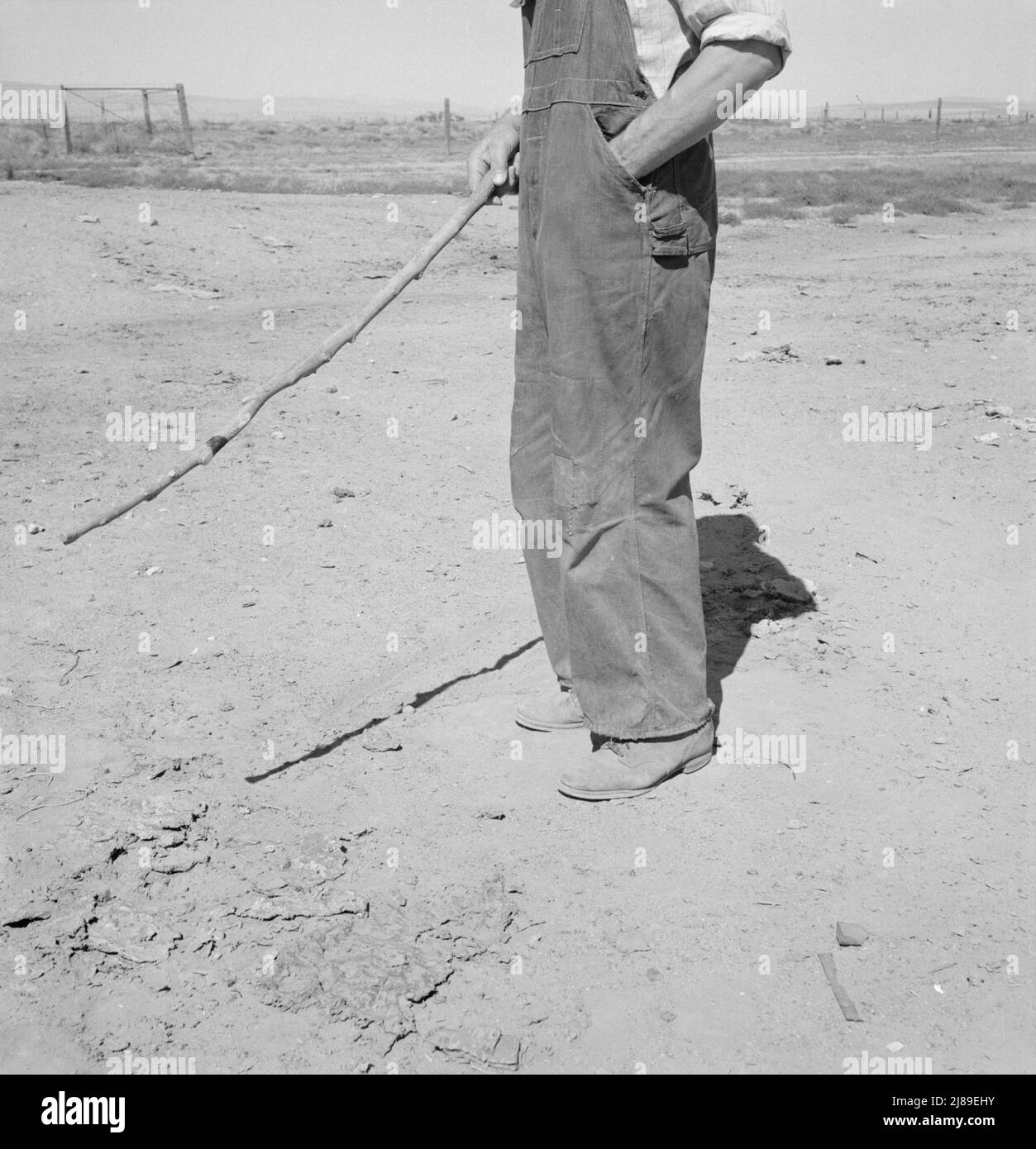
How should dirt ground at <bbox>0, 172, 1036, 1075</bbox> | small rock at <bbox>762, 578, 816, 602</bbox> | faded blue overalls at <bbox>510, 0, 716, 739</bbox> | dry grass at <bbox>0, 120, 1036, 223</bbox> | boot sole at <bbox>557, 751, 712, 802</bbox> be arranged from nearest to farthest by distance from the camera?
dirt ground at <bbox>0, 172, 1036, 1075</bbox> → faded blue overalls at <bbox>510, 0, 716, 739</bbox> → boot sole at <bbox>557, 751, 712, 802</bbox> → small rock at <bbox>762, 578, 816, 602</bbox> → dry grass at <bbox>0, 120, 1036, 223</bbox>

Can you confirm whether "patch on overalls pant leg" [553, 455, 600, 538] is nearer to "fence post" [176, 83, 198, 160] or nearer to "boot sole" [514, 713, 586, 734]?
"boot sole" [514, 713, 586, 734]

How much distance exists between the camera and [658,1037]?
6.82 feet

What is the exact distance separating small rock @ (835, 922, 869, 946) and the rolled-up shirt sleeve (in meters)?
1.77

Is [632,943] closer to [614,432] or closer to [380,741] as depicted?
[380,741]

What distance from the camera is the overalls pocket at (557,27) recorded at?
2.38 metres

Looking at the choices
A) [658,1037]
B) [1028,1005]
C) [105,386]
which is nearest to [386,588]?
[658,1037]

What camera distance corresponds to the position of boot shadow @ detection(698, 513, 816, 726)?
350 cm

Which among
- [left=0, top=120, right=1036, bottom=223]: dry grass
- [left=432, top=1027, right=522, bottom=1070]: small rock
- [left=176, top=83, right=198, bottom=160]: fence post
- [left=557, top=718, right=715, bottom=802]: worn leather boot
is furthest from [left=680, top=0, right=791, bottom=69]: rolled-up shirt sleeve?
[left=176, top=83, right=198, bottom=160]: fence post

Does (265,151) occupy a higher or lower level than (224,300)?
higher

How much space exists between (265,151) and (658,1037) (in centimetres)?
3633

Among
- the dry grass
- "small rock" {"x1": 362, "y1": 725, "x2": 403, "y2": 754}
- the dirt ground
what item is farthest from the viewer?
the dry grass

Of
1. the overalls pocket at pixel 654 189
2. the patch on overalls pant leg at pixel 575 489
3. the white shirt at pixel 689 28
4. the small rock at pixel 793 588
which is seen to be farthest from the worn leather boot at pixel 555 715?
the white shirt at pixel 689 28

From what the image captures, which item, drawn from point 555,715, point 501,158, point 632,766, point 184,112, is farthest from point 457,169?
point 632,766

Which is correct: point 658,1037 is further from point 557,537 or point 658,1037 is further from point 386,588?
point 386,588
